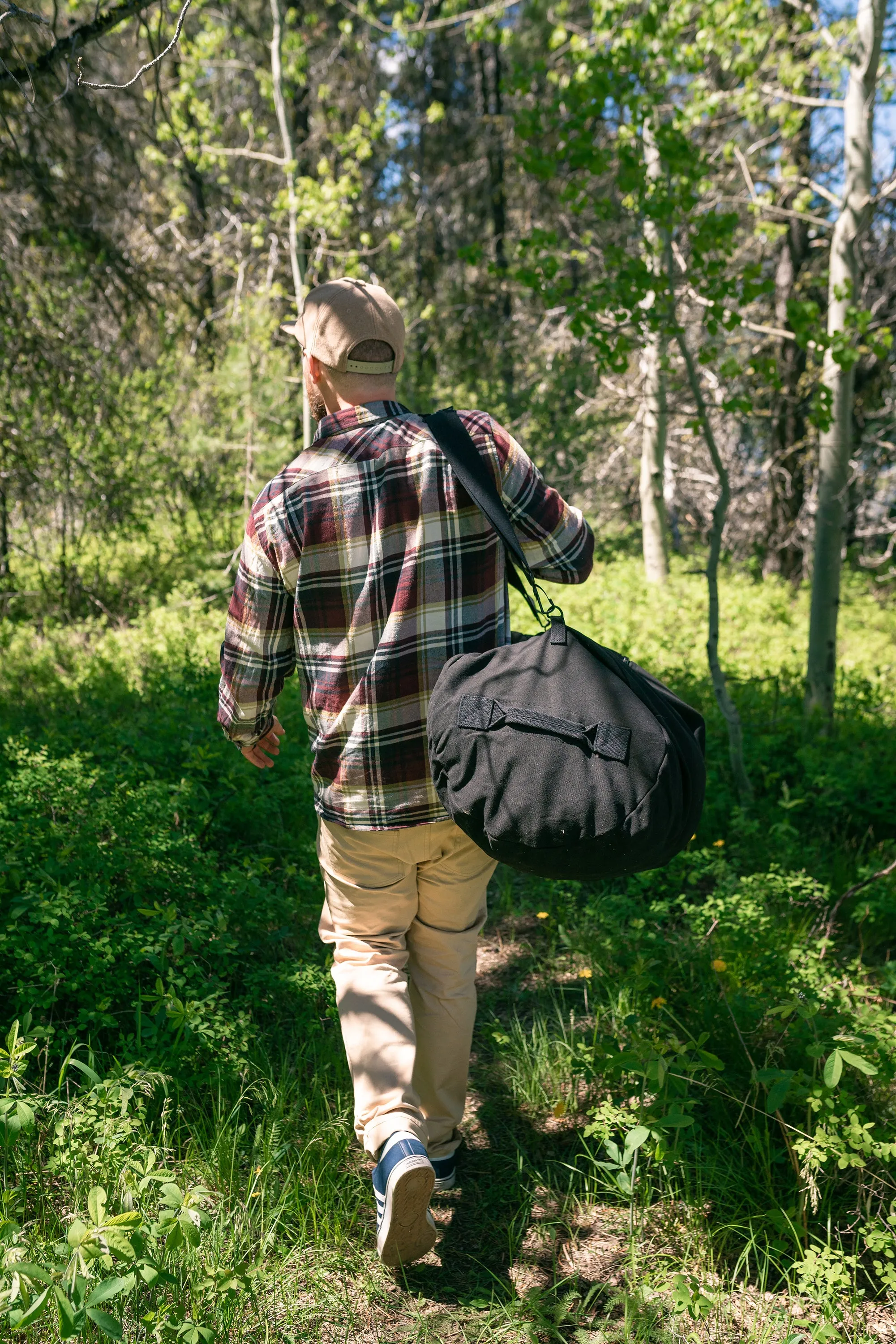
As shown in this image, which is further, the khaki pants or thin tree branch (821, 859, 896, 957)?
thin tree branch (821, 859, 896, 957)

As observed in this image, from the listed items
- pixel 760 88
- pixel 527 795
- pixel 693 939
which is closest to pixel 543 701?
pixel 527 795

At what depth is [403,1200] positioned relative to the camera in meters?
2.04

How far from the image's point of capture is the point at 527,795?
1907 millimetres

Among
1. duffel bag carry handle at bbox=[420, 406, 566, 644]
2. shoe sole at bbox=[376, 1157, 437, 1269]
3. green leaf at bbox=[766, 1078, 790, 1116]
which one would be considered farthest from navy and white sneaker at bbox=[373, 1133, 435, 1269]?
duffel bag carry handle at bbox=[420, 406, 566, 644]

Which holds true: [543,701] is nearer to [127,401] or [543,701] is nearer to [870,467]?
[127,401]

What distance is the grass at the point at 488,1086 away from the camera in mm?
2129

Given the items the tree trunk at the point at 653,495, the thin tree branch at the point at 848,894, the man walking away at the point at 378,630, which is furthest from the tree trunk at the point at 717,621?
the tree trunk at the point at 653,495

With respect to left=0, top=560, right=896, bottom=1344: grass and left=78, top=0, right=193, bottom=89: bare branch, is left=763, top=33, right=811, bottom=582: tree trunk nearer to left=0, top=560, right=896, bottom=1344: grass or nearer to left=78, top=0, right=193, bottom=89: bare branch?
left=0, top=560, right=896, bottom=1344: grass

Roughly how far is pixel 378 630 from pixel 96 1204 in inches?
48.5

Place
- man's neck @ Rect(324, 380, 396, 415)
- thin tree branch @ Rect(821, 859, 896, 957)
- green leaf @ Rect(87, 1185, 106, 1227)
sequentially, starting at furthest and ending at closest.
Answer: thin tree branch @ Rect(821, 859, 896, 957)
man's neck @ Rect(324, 380, 396, 415)
green leaf @ Rect(87, 1185, 106, 1227)

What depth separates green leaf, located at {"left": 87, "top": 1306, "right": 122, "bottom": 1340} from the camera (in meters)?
1.47

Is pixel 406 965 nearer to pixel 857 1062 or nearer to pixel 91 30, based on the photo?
pixel 857 1062

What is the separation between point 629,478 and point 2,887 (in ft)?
39.7

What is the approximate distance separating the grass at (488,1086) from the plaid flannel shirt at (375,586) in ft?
3.01
